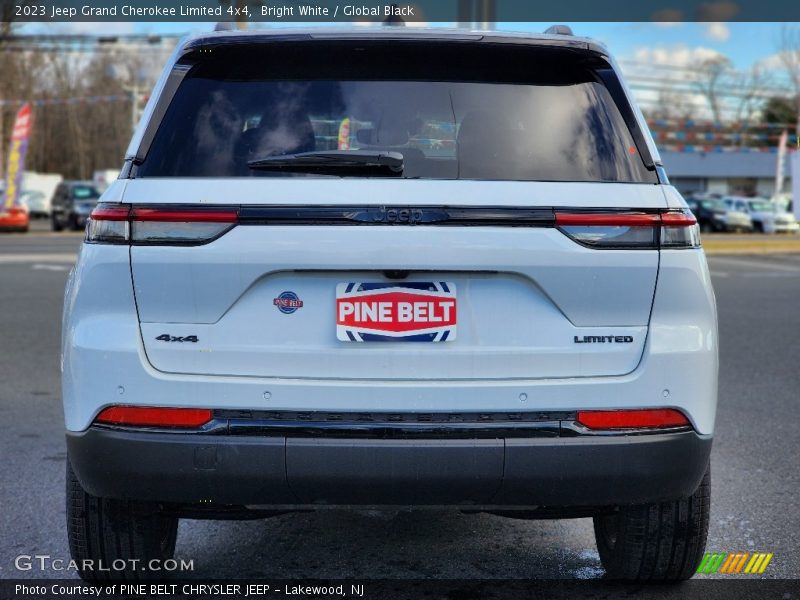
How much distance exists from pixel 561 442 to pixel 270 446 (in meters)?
0.80

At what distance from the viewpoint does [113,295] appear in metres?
2.84

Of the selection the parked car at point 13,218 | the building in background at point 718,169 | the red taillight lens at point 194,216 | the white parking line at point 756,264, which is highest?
the red taillight lens at point 194,216

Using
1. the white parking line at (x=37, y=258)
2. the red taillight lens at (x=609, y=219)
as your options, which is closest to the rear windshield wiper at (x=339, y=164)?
the red taillight lens at (x=609, y=219)

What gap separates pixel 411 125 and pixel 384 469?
1042mm

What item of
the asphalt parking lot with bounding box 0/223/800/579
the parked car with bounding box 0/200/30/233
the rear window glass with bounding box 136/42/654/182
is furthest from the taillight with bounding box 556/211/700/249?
the parked car with bounding box 0/200/30/233

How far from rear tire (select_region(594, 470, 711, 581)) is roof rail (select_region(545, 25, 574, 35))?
4.98ft

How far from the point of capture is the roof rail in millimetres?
3302

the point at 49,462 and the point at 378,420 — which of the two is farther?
the point at 49,462

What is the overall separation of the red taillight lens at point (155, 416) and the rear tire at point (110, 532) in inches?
16.0

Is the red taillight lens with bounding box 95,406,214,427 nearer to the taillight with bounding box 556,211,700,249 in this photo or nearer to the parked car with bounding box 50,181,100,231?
the taillight with bounding box 556,211,700,249

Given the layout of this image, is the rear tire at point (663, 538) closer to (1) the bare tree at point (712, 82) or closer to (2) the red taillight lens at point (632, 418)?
(2) the red taillight lens at point (632, 418)

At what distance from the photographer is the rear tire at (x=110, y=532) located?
316 centimetres

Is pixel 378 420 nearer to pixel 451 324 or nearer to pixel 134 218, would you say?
pixel 451 324

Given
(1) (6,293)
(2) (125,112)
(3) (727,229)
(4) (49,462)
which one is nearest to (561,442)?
(4) (49,462)
